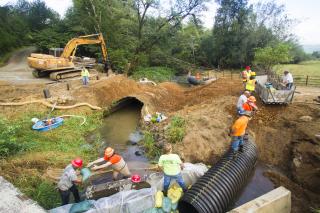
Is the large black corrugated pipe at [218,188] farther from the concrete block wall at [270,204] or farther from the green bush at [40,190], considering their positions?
the green bush at [40,190]

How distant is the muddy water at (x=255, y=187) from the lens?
7809 mm

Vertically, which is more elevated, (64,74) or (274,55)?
(274,55)

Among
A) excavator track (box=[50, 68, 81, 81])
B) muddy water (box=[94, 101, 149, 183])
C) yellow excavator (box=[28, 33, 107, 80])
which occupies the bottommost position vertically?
muddy water (box=[94, 101, 149, 183])

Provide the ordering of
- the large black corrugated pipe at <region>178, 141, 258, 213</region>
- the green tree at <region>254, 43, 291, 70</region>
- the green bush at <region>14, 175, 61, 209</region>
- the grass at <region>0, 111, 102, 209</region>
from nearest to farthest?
1. the large black corrugated pipe at <region>178, 141, 258, 213</region>
2. the green bush at <region>14, 175, 61, 209</region>
3. the grass at <region>0, 111, 102, 209</region>
4. the green tree at <region>254, 43, 291, 70</region>

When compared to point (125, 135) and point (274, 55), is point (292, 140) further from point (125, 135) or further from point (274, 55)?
point (274, 55)

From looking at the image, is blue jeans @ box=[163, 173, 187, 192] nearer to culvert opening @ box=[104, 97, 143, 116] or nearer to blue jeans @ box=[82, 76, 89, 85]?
culvert opening @ box=[104, 97, 143, 116]

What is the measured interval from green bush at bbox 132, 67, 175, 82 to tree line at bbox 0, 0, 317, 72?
54.4 inches

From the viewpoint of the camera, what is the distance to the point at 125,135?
1248cm

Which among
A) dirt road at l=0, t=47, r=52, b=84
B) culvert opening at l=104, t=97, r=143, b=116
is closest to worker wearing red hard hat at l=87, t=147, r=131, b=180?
culvert opening at l=104, t=97, r=143, b=116

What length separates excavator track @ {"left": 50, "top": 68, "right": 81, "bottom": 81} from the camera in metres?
17.8

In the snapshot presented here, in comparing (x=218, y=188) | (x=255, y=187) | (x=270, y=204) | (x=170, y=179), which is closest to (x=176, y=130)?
(x=255, y=187)

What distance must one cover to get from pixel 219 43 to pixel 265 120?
78.3 feet

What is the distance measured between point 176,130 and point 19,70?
63.1 feet

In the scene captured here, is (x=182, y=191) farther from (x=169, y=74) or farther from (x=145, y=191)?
(x=169, y=74)
